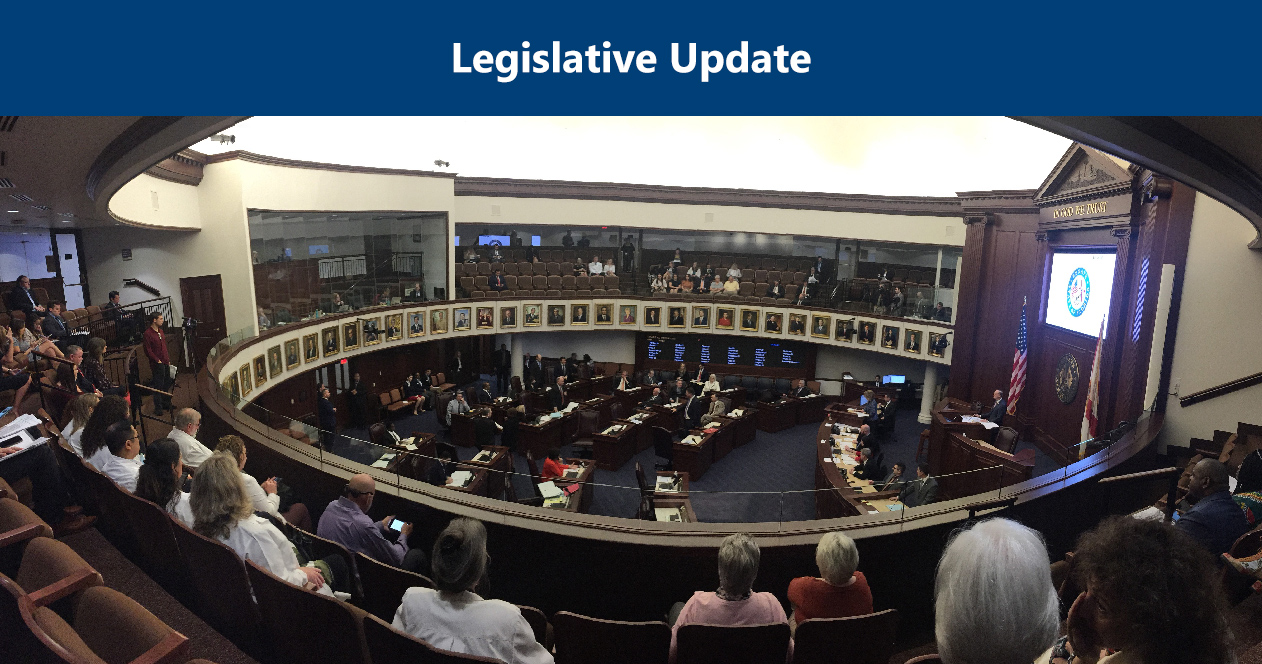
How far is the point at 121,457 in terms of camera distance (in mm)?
4254

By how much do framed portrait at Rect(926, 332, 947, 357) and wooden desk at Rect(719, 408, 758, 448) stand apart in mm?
5152

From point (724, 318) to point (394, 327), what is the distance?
944cm

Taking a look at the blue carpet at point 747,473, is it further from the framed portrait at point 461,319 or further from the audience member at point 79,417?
the framed portrait at point 461,319

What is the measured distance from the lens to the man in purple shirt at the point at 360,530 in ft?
13.5

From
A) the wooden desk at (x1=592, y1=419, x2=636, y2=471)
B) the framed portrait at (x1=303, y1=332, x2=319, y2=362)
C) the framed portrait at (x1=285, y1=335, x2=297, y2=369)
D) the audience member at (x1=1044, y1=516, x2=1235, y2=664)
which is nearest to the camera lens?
the audience member at (x1=1044, y1=516, x2=1235, y2=664)

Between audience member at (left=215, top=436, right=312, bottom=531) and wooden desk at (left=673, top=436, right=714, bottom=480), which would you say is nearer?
audience member at (left=215, top=436, right=312, bottom=531)

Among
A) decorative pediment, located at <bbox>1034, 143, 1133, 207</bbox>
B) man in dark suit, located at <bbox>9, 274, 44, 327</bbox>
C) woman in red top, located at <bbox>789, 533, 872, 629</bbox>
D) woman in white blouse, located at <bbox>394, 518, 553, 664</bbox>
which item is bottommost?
woman in red top, located at <bbox>789, 533, 872, 629</bbox>

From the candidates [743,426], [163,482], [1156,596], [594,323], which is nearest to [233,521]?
[163,482]

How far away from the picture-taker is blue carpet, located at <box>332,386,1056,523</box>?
483cm

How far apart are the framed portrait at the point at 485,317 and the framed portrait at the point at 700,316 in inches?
239

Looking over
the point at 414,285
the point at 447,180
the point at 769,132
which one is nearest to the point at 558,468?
the point at 414,285

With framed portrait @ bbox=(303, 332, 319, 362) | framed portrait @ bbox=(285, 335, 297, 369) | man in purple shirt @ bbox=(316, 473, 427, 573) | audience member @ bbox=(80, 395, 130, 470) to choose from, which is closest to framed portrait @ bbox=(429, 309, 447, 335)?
framed portrait @ bbox=(303, 332, 319, 362)

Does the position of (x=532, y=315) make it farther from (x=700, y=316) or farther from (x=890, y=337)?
(x=890, y=337)

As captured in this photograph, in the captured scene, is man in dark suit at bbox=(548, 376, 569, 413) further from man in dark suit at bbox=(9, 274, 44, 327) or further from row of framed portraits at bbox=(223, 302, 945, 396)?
man in dark suit at bbox=(9, 274, 44, 327)
